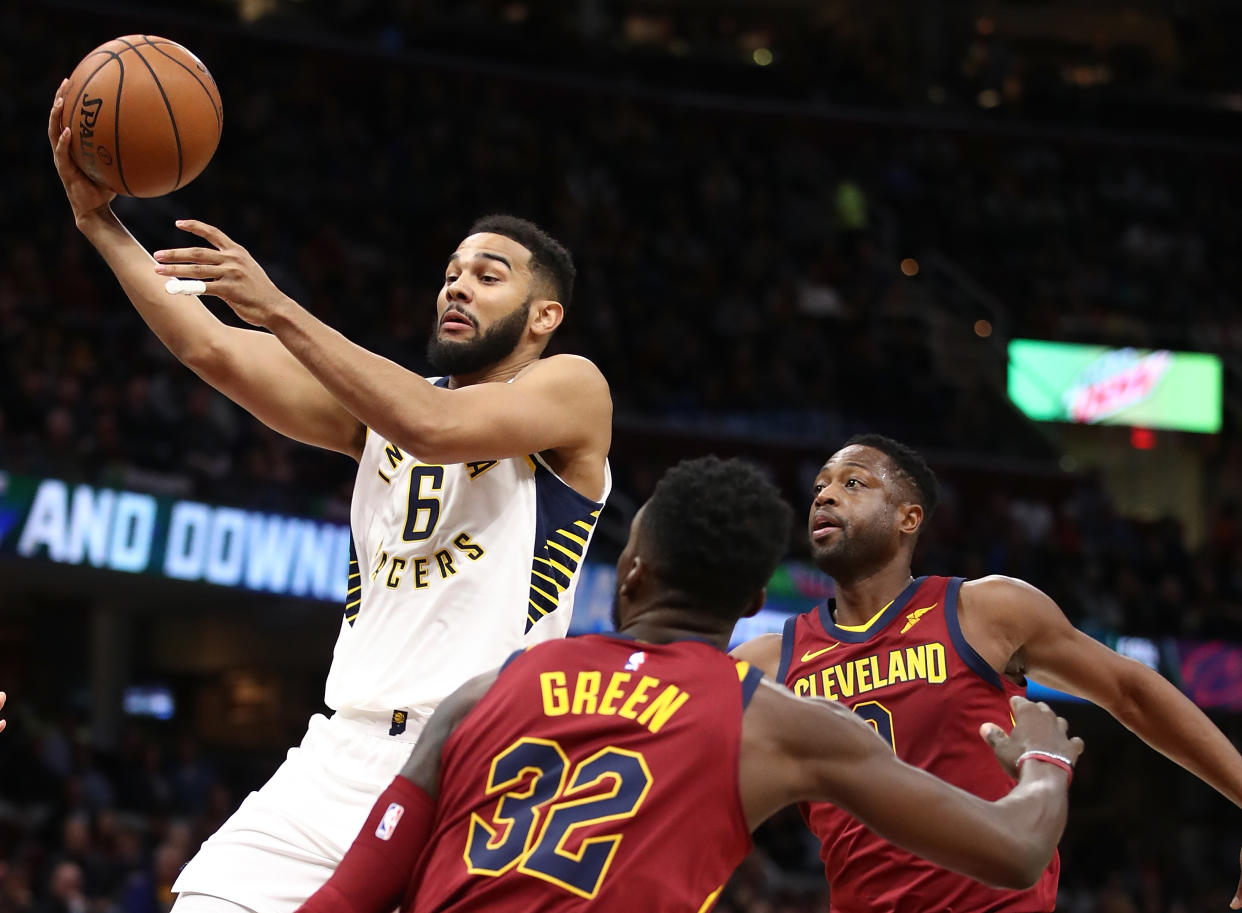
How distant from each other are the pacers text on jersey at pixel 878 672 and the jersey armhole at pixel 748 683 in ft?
6.63

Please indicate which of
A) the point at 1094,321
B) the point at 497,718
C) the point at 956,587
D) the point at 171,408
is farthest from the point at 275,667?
the point at 497,718

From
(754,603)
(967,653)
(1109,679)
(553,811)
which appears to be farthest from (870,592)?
(553,811)

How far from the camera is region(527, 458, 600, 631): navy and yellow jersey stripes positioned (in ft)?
13.2

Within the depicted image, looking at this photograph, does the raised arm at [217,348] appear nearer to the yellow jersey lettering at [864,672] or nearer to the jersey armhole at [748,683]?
the yellow jersey lettering at [864,672]

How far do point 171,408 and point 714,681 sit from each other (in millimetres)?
11431

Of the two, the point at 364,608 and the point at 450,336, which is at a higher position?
the point at 450,336

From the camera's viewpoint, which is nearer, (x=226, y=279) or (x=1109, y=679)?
(x=226, y=279)

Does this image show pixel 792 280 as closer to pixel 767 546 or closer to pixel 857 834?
pixel 857 834

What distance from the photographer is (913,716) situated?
484 centimetres

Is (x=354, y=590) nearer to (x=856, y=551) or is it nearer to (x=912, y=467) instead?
(x=856, y=551)

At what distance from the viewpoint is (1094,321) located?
21938 millimetres

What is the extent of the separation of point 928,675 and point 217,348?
222 cm

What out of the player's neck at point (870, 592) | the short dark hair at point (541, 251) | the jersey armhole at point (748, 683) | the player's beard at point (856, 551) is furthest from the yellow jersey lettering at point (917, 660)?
the jersey armhole at point (748, 683)

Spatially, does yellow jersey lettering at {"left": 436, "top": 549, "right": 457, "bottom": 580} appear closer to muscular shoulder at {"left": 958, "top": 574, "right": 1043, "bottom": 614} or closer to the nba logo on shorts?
the nba logo on shorts
